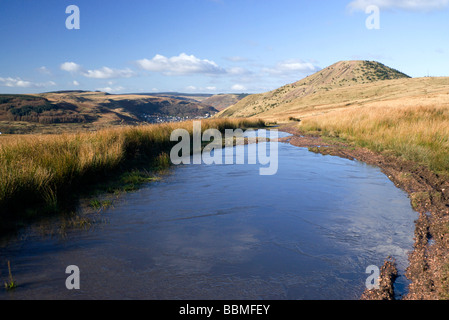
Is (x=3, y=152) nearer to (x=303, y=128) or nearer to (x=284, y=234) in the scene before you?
(x=284, y=234)

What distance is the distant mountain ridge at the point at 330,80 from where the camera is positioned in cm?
8675

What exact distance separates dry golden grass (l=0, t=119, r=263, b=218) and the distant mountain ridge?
73.7 metres

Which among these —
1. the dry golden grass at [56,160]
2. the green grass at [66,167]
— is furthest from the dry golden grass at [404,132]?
the dry golden grass at [56,160]

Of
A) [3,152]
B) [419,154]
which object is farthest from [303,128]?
[3,152]

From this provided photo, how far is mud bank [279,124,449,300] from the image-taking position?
11.0 ft

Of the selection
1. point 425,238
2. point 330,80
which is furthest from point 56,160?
point 330,80

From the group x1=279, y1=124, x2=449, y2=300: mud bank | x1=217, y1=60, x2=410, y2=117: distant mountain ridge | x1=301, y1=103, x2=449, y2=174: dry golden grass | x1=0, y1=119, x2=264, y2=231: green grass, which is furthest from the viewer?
x1=217, y1=60, x2=410, y2=117: distant mountain ridge

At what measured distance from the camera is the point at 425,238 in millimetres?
4668

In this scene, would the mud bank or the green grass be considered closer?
the mud bank

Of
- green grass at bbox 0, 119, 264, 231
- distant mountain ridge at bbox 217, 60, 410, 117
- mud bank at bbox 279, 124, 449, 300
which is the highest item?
distant mountain ridge at bbox 217, 60, 410, 117

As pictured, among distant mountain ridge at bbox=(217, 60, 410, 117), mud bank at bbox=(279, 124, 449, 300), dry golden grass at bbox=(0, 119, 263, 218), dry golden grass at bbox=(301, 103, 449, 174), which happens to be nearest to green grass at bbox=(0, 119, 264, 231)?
dry golden grass at bbox=(0, 119, 263, 218)

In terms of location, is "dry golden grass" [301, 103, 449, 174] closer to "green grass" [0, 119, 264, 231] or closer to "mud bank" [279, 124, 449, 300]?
"mud bank" [279, 124, 449, 300]

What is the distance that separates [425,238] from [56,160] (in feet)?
22.7

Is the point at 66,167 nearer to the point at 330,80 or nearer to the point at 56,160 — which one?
the point at 56,160
